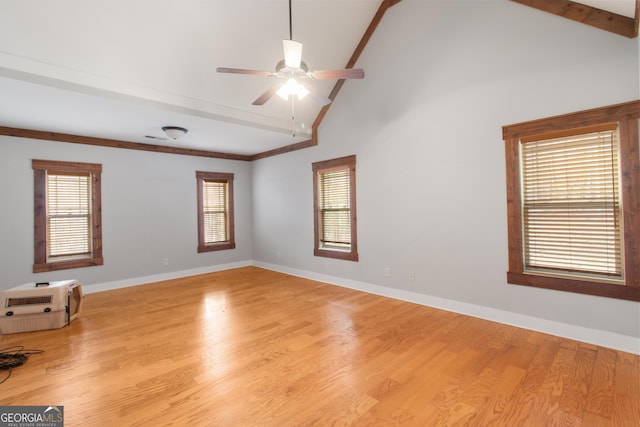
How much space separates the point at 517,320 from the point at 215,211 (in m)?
5.82

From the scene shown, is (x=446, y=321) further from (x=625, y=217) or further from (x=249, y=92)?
(x=249, y=92)

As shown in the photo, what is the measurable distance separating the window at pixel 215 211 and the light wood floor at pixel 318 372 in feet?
9.07

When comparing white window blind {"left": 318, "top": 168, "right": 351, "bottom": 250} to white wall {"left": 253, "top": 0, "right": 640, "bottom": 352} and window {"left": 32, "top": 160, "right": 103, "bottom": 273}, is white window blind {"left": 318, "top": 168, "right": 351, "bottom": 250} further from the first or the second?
window {"left": 32, "top": 160, "right": 103, "bottom": 273}

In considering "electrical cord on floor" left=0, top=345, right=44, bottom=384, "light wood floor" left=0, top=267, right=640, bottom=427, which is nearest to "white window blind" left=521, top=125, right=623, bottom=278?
"light wood floor" left=0, top=267, right=640, bottom=427

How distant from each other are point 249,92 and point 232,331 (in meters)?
3.19

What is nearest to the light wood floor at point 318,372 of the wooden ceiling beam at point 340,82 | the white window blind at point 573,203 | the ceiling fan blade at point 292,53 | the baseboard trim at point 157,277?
the white window blind at point 573,203

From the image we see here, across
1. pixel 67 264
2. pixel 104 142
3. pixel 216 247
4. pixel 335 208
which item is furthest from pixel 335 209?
pixel 67 264

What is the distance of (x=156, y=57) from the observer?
348 centimetres

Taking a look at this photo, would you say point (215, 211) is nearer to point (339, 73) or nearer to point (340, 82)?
point (340, 82)

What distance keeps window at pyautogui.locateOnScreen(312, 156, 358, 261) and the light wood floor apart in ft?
4.99

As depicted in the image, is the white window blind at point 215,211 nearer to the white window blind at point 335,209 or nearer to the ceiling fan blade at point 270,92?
the white window blind at point 335,209

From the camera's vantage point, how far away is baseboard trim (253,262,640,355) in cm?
276

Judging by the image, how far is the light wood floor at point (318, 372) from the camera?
1974 mm

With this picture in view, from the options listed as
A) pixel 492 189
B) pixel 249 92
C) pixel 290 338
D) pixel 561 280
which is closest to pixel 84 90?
pixel 249 92
